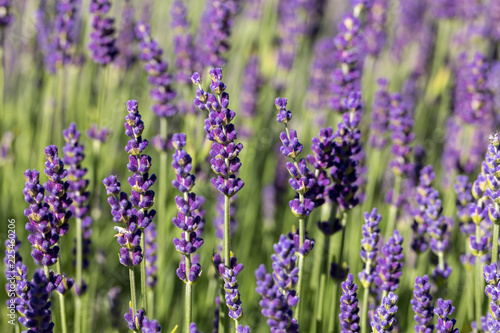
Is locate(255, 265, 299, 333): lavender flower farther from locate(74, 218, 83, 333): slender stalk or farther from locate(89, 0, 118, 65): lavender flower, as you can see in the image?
locate(89, 0, 118, 65): lavender flower

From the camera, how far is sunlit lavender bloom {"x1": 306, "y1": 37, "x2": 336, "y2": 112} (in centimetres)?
332

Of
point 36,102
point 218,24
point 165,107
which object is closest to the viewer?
point 165,107

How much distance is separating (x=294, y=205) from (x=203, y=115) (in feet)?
4.52

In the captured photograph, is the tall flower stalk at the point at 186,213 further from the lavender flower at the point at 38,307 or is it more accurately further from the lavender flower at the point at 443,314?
the lavender flower at the point at 443,314

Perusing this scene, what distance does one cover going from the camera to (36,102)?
3.16 meters

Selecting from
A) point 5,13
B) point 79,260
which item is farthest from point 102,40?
point 79,260

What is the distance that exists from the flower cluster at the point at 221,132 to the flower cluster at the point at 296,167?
12 centimetres

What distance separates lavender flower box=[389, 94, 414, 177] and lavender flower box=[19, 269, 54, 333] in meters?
1.43

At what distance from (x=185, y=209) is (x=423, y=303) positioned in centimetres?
63

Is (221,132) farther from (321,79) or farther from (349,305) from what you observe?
(321,79)

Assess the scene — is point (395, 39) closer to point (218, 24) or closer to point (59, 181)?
point (218, 24)

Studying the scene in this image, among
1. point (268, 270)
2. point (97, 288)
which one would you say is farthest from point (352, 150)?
point (97, 288)

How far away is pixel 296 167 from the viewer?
4.39 feet

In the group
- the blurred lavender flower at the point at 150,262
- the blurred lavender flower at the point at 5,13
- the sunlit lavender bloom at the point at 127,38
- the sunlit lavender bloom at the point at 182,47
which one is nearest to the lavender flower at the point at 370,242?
the blurred lavender flower at the point at 150,262
